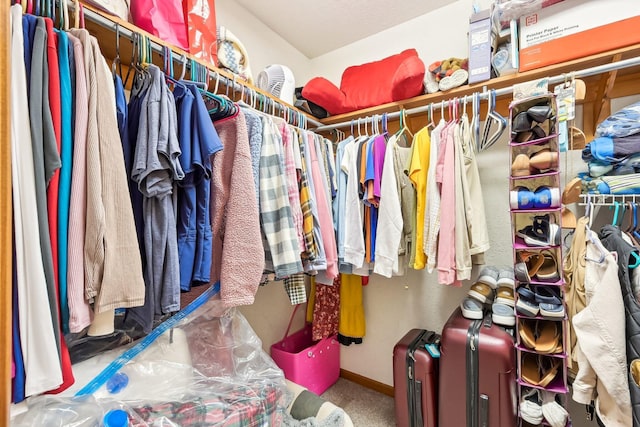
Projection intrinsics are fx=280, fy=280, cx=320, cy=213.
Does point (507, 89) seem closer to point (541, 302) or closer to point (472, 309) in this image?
point (541, 302)

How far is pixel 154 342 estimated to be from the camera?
974 mm

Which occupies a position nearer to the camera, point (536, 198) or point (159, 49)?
point (159, 49)

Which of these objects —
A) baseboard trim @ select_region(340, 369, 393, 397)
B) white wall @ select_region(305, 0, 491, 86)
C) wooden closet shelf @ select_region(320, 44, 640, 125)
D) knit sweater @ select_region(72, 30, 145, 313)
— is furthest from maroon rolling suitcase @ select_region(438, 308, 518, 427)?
white wall @ select_region(305, 0, 491, 86)

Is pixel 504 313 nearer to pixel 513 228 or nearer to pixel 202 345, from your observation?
pixel 513 228

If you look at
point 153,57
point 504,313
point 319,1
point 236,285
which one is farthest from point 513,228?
point 319,1

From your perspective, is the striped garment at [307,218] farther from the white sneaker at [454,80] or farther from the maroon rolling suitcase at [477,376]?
the white sneaker at [454,80]

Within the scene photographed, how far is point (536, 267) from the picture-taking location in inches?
44.5

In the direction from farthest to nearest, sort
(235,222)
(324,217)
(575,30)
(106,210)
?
(324,217) < (575,30) < (235,222) < (106,210)

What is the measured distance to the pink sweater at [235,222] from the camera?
876 mm

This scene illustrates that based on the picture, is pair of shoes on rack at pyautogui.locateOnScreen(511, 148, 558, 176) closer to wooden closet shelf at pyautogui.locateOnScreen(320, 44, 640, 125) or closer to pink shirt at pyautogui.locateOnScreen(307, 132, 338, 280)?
wooden closet shelf at pyautogui.locateOnScreen(320, 44, 640, 125)

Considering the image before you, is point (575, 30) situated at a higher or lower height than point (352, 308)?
higher

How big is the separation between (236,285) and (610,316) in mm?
1228

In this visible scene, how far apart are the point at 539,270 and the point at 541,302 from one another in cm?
13

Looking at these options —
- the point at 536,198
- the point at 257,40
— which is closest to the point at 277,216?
the point at 536,198
